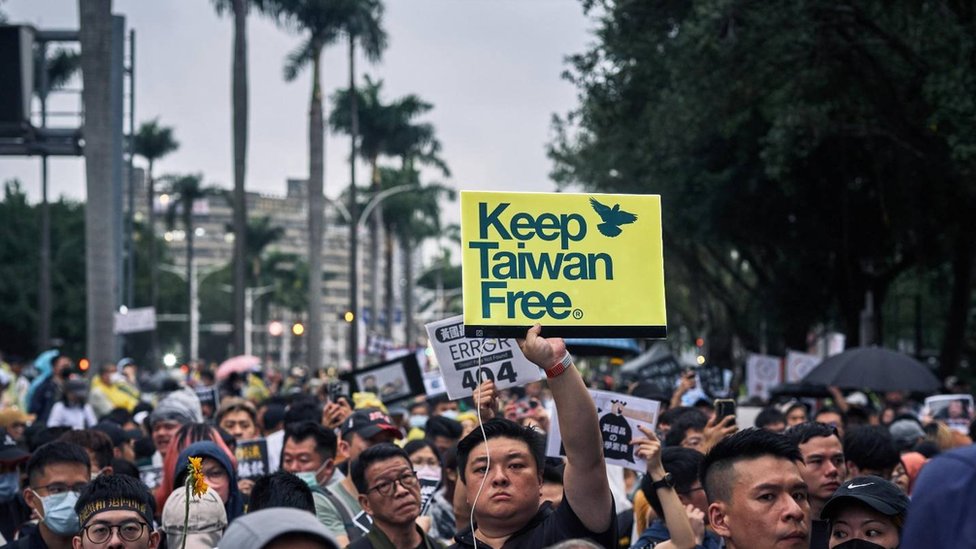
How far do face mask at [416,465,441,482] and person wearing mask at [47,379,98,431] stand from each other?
6.83m

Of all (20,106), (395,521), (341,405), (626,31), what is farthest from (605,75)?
(395,521)

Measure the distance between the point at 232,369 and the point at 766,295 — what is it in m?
15.8

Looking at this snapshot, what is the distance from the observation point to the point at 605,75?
30.7 meters

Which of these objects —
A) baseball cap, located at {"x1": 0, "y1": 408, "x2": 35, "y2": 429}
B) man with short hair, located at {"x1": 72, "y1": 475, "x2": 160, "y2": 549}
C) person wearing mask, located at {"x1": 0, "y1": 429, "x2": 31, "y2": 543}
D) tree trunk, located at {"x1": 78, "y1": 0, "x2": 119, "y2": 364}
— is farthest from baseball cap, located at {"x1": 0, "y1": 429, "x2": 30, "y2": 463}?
tree trunk, located at {"x1": 78, "y1": 0, "x2": 119, "y2": 364}

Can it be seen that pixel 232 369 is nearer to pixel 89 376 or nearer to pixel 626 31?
pixel 89 376

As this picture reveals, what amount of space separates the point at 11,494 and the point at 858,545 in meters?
5.08

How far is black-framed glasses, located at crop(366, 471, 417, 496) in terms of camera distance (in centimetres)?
675

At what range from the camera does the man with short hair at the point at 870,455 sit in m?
8.00

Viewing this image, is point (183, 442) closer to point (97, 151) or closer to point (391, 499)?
point (391, 499)

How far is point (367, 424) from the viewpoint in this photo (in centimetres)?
858

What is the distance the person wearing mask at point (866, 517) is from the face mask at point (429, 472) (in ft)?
9.73

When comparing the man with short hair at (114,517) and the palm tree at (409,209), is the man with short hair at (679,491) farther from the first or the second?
the palm tree at (409,209)

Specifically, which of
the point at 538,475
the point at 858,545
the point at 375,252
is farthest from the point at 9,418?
the point at 375,252

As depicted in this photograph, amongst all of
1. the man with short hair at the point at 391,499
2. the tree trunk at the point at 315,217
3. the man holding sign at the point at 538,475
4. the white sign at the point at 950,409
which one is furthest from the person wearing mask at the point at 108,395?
the tree trunk at the point at 315,217
